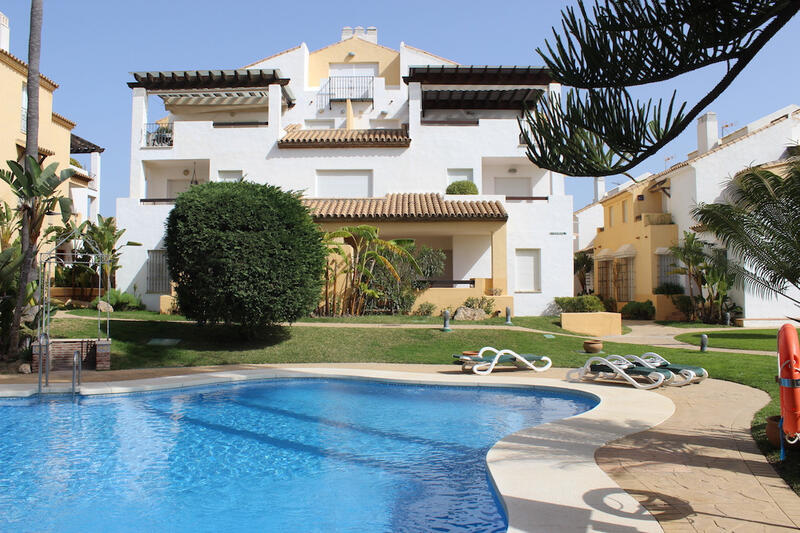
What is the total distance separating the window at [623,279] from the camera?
33.1m

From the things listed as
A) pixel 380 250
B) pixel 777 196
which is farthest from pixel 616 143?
pixel 380 250

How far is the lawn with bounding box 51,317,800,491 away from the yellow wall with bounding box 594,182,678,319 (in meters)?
13.2

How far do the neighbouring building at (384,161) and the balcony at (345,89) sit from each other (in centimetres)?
9

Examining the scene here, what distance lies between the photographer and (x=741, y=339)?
20.3 m

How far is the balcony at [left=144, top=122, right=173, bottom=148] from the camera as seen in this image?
28.2 metres

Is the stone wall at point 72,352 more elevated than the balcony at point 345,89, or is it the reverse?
the balcony at point 345,89

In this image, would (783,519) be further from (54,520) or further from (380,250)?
(380,250)

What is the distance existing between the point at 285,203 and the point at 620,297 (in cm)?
2422

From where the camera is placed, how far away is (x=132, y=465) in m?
7.88

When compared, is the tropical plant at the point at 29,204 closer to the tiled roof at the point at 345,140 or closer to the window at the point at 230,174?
the window at the point at 230,174

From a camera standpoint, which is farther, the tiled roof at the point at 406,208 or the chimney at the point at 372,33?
the chimney at the point at 372,33

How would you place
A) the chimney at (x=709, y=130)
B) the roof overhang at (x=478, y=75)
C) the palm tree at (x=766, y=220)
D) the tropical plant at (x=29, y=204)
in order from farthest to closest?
1. the chimney at (x=709, y=130)
2. the roof overhang at (x=478, y=75)
3. the tropical plant at (x=29, y=204)
4. the palm tree at (x=766, y=220)

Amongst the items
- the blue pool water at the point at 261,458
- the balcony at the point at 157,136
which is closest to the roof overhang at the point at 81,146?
the balcony at the point at 157,136

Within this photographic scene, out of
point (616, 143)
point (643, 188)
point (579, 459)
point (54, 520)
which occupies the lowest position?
point (54, 520)
